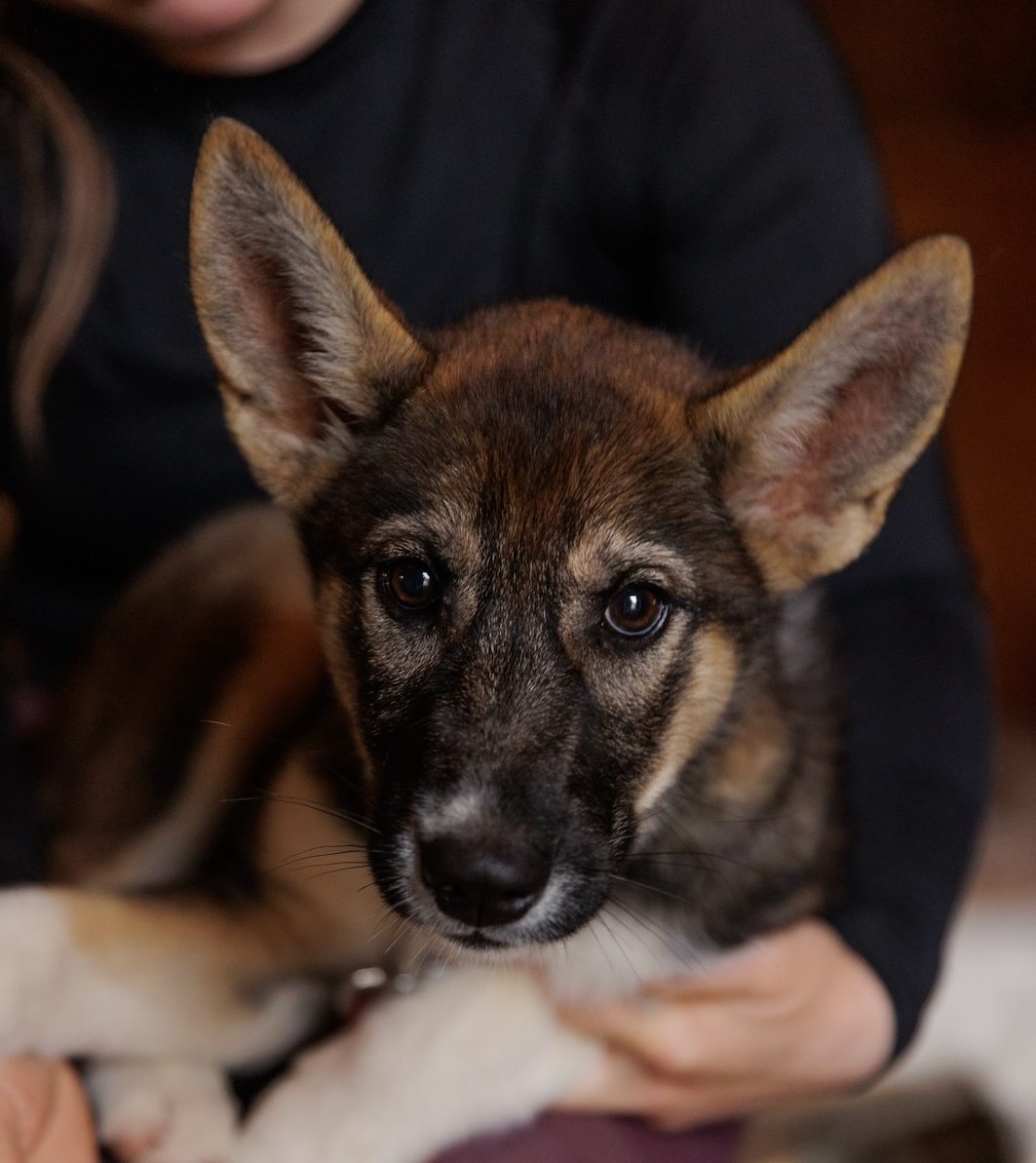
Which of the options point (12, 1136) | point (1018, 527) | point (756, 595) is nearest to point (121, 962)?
point (12, 1136)

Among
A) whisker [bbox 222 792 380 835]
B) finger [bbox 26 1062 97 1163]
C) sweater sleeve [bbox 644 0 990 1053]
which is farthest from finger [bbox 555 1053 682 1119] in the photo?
finger [bbox 26 1062 97 1163]

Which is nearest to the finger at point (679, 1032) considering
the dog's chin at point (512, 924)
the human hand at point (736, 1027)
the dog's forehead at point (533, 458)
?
the human hand at point (736, 1027)

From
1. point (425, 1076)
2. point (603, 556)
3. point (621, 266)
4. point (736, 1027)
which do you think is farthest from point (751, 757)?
point (621, 266)

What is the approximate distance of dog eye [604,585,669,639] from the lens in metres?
1.28

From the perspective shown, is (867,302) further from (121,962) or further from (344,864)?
(121,962)

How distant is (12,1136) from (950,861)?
123 cm

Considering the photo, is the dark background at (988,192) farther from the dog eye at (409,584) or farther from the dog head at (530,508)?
the dog eye at (409,584)

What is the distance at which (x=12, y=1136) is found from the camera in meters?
1.33

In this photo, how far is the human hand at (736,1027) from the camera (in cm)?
154

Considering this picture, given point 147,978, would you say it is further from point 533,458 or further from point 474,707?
point 533,458

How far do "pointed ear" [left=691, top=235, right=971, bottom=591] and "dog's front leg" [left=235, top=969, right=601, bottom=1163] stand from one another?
0.61 metres

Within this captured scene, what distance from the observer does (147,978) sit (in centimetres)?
153

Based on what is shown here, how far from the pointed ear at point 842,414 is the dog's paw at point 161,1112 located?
35.7 inches

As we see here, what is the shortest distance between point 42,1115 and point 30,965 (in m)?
0.16
